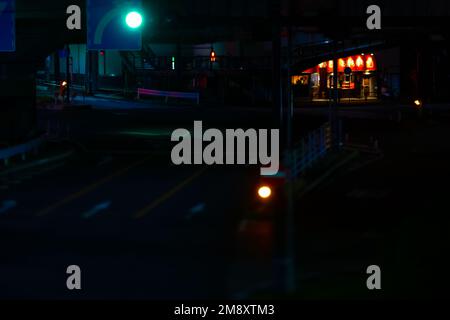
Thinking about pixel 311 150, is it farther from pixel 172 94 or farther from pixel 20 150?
pixel 172 94

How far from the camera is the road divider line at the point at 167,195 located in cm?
2261

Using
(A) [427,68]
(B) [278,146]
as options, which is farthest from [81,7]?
(A) [427,68]

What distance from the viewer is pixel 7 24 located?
109 ft

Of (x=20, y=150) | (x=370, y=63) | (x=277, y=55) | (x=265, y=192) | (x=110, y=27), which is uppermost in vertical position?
(x=110, y=27)

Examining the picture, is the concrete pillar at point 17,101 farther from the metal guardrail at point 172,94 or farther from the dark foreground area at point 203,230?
the metal guardrail at point 172,94

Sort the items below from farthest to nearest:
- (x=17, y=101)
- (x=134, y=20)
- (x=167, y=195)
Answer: (x=17, y=101) < (x=134, y=20) < (x=167, y=195)

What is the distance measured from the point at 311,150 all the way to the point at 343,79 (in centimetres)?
5958

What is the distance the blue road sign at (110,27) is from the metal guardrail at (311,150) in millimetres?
6004

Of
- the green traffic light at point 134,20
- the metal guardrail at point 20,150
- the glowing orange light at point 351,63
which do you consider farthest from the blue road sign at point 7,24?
the glowing orange light at point 351,63

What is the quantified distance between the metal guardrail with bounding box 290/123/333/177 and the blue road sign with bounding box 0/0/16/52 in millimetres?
9894

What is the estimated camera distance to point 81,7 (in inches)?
1446

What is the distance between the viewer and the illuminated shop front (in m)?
87.1

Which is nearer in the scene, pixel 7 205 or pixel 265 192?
pixel 265 192

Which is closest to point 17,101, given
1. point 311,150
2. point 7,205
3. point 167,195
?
point 311,150
